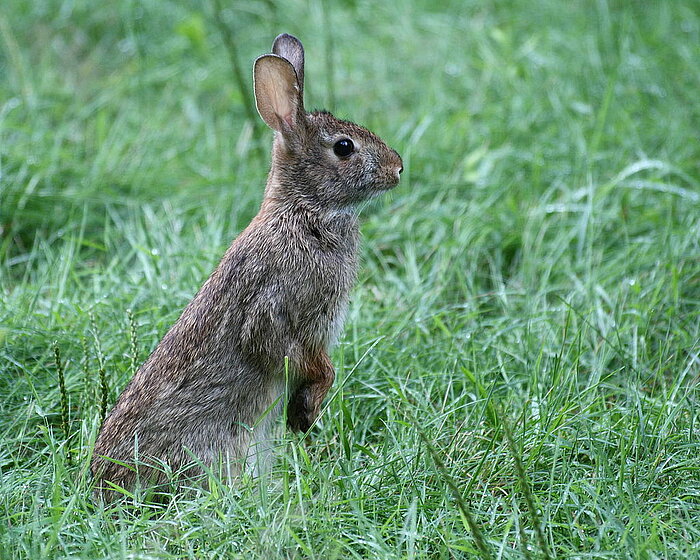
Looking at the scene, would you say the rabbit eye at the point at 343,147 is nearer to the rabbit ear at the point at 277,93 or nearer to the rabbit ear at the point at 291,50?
the rabbit ear at the point at 277,93

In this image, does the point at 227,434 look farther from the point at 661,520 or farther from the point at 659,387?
the point at 659,387

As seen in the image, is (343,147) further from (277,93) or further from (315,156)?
(277,93)

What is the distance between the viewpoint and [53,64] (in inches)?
278

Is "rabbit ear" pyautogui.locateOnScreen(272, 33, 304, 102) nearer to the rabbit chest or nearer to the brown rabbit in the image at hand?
the brown rabbit

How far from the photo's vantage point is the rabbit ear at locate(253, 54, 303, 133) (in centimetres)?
369

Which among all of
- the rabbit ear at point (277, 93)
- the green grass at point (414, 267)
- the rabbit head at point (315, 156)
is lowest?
the green grass at point (414, 267)

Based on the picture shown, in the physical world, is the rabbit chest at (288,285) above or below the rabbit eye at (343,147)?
below

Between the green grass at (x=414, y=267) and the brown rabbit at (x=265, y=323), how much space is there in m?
0.16

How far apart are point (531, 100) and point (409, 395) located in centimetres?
292

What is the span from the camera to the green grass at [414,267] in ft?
10.3

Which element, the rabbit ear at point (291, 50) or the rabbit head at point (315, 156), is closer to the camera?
the rabbit head at point (315, 156)

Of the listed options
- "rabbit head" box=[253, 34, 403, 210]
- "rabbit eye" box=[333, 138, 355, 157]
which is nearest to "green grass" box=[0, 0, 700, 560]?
"rabbit head" box=[253, 34, 403, 210]

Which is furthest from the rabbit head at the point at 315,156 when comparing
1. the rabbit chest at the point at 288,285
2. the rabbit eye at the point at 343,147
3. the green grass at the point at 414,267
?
the green grass at the point at 414,267

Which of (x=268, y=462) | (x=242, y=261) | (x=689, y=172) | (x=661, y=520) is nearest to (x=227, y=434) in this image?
(x=268, y=462)
